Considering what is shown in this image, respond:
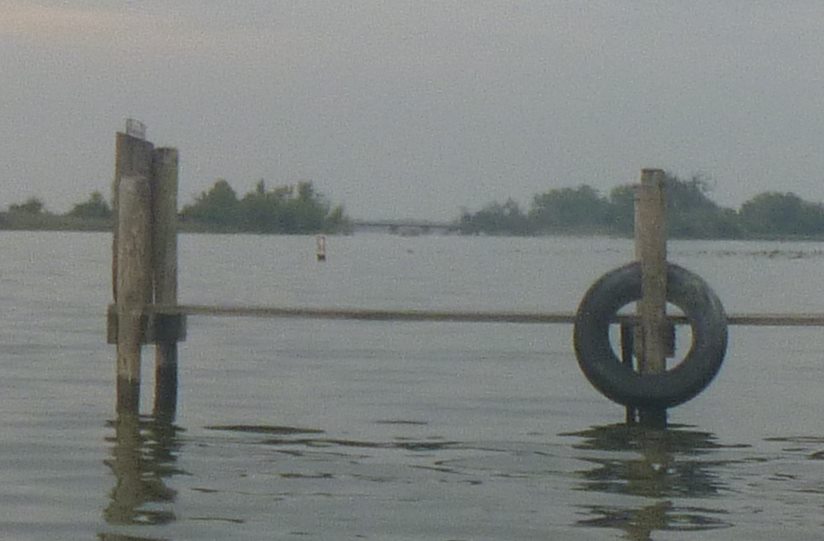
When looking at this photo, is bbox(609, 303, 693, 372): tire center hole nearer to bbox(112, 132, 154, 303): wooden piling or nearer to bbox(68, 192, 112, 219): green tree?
bbox(112, 132, 154, 303): wooden piling

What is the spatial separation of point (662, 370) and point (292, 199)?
578 ft

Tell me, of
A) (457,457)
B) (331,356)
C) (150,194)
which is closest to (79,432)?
(150,194)

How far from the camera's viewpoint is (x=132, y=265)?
14.9 meters

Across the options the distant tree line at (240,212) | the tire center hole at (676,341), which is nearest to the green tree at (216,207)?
the distant tree line at (240,212)

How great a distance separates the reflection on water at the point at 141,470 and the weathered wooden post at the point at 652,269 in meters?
3.71

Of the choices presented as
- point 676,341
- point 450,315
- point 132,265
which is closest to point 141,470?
point 132,265

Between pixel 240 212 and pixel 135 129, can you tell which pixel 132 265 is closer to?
pixel 135 129

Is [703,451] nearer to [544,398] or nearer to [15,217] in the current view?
[544,398]

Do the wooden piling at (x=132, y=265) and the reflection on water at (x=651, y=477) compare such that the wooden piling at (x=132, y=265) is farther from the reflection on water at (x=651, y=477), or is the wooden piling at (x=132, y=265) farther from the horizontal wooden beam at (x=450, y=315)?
the reflection on water at (x=651, y=477)

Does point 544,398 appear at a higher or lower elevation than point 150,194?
lower

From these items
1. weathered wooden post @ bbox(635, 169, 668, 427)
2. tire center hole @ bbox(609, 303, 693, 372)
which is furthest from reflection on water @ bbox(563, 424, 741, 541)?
tire center hole @ bbox(609, 303, 693, 372)

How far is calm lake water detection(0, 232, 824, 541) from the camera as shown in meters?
10.6

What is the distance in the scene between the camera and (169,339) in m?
15.2

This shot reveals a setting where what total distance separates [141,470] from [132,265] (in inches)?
105
